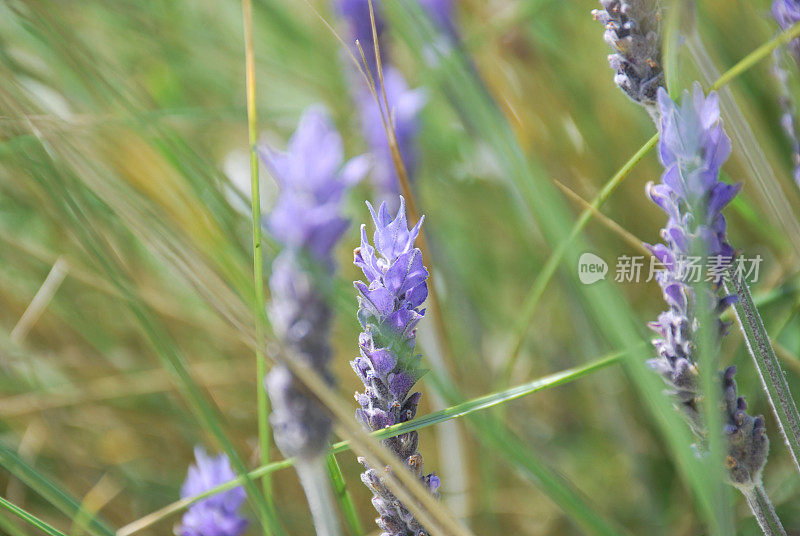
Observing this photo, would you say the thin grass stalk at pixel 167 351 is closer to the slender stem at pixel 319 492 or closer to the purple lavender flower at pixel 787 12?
the slender stem at pixel 319 492

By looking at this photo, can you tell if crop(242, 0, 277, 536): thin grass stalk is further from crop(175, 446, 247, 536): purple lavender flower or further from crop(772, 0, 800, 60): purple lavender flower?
crop(772, 0, 800, 60): purple lavender flower

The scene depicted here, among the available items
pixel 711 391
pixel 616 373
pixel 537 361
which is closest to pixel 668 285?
pixel 711 391

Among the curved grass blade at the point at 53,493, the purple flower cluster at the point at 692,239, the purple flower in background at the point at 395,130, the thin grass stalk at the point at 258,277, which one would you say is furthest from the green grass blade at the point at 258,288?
the purple flower in background at the point at 395,130

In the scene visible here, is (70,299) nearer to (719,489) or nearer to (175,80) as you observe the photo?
(175,80)

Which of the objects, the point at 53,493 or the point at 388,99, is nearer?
the point at 53,493

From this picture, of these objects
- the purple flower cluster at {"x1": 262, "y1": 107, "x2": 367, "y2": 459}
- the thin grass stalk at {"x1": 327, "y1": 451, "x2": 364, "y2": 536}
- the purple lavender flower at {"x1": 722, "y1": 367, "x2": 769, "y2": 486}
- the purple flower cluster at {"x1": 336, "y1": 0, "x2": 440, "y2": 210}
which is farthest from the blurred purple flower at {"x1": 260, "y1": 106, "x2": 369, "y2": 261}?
the purple flower cluster at {"x1": 336, "y1": 0, "x2": 440, "y2": 210}

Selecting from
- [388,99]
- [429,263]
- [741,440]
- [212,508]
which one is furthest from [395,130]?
[741,440]

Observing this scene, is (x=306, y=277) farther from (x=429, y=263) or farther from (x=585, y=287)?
(x=429, y=263)
